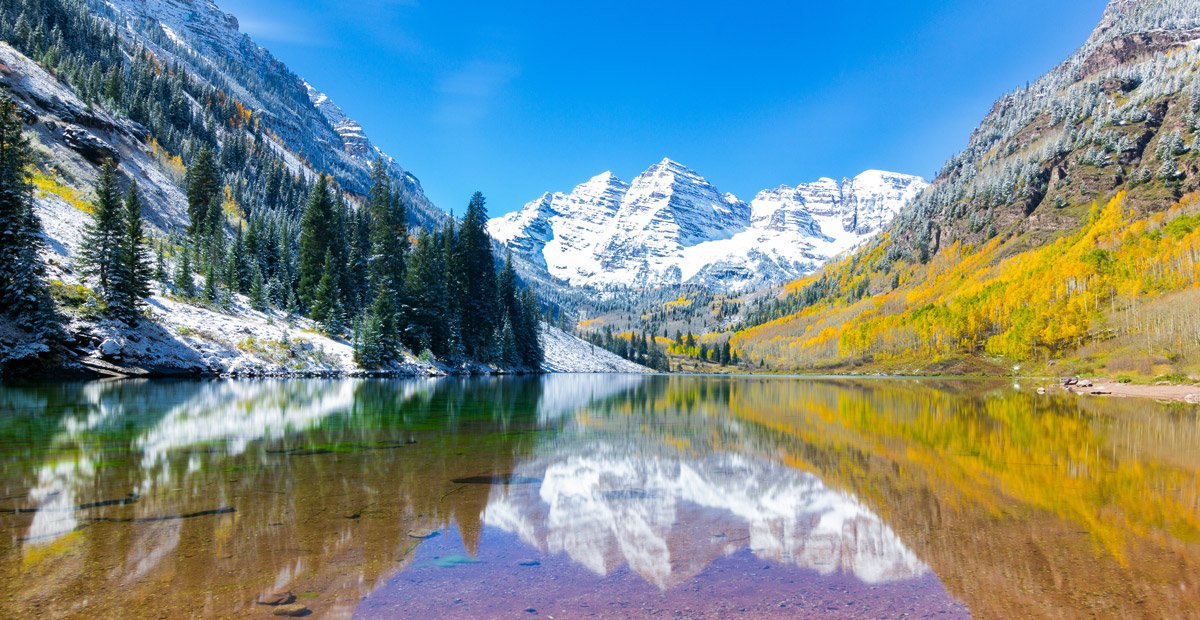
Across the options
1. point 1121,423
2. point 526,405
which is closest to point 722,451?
point 526,405

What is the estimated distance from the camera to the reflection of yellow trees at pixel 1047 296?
86000 millimetres

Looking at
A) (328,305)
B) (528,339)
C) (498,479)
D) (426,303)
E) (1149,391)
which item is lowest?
(1149,391)

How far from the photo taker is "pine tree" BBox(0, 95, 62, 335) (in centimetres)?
3678

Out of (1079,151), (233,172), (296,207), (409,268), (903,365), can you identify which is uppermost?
(1079,151)

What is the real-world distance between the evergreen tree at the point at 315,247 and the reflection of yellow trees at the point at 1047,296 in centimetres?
10714

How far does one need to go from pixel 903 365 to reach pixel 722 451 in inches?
5416

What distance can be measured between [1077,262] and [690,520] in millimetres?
133755

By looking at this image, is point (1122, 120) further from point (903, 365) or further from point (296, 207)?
point (296, 207)

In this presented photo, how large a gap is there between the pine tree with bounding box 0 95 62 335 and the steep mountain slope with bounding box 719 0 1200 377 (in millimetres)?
107001

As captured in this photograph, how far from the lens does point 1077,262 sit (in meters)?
105

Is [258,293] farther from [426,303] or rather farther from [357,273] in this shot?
[426,303]

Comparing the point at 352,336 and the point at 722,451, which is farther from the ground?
the point at 352,336

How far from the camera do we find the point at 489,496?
35.9 ft

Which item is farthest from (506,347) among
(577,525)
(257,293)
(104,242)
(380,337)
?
(577,525)
